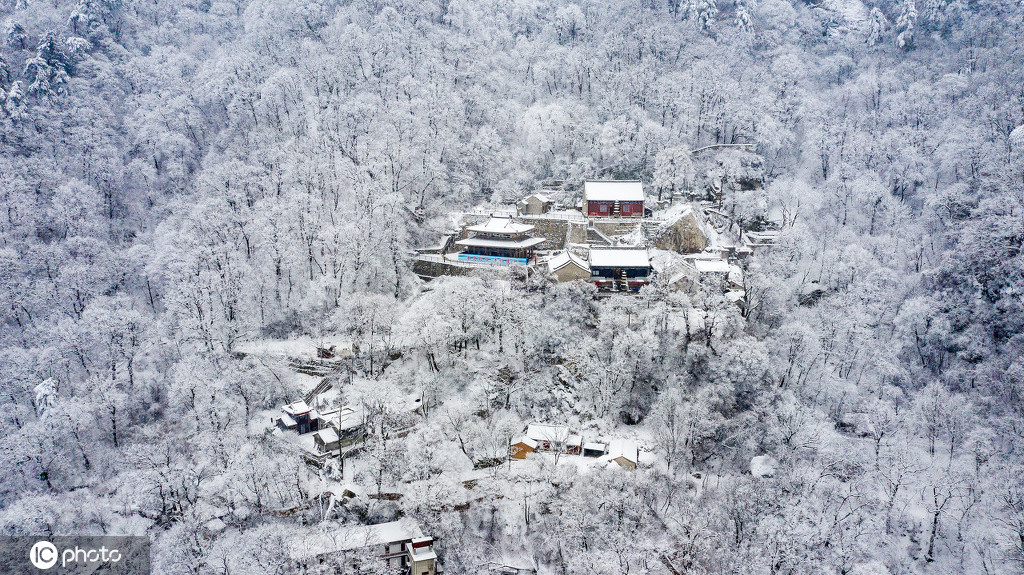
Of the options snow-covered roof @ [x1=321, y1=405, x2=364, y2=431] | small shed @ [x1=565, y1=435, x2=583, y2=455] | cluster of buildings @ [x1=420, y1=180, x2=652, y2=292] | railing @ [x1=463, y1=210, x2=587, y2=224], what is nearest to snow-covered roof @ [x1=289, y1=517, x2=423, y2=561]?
snow-covered roof @ [x1=321, y1=405, x2=364, y2=431]

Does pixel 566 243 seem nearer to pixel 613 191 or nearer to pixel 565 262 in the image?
pixel 613 191

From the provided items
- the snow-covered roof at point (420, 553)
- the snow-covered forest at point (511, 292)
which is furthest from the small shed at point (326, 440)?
the snow-covered roof at point (420, 553)

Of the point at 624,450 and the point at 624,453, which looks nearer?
the point at 624,453

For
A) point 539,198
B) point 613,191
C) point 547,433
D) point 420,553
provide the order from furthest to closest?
point 539,198 → point 613,191 → point 547,433 → point 420,553

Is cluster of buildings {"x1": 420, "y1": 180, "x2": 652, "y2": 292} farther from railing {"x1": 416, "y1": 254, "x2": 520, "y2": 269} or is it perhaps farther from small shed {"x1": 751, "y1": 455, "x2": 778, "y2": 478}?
small shed {"x1": 751, "y1": 455, "x2": 778, "y2": 478}

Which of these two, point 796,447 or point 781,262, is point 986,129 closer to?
point 781,262

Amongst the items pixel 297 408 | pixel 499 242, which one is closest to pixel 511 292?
pixel 499 242

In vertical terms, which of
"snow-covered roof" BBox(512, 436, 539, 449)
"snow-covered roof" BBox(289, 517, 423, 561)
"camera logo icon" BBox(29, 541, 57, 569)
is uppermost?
"snow-covered roof" BBox(512, 436, 539, 449)

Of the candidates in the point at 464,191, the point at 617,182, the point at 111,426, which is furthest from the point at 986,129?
the point at 111,426
